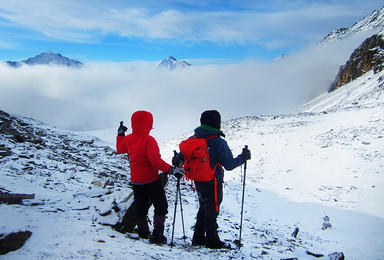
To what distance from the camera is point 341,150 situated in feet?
64.2

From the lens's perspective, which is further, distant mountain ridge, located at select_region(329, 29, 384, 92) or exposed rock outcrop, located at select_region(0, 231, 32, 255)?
distant mountain ridge, located at select_region(329, 29, 384, 92)

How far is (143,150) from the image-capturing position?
5703 mm

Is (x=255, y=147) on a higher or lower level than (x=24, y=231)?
higher

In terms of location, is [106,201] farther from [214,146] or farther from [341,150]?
[341,150]

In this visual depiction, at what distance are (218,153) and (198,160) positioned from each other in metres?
0.46

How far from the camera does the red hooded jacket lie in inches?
222

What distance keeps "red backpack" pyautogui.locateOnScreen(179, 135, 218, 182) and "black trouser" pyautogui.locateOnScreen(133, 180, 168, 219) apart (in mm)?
834

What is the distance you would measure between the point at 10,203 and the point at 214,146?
15.0 feet

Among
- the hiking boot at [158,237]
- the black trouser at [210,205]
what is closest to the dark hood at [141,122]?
the black trouser at [210,205]

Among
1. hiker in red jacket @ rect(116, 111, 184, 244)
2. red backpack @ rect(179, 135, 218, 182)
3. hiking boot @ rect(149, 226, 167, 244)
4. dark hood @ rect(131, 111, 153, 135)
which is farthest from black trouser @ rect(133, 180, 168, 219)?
dark hood @ rect(131, 111, 153, 135)

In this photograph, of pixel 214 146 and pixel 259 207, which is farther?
pixel 259 207

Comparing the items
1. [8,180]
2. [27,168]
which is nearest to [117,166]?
[27,168]

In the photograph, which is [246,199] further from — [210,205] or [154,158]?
[154,158]

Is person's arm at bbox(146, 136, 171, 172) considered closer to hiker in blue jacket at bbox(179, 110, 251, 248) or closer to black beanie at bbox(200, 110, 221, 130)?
hiker in blue jacket at bbox(179, 110, 251, 248)
